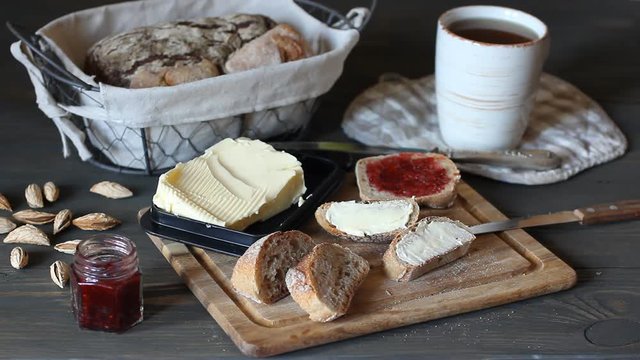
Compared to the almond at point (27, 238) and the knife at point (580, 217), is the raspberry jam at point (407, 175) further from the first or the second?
the almond at point (27, 238)

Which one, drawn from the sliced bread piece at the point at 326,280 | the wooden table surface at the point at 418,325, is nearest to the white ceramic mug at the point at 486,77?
the wooden table surface at the point at 418,325

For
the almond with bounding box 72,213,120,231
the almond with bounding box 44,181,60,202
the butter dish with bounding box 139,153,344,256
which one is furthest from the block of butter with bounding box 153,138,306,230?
the almond with bounding box 44,181,60,202

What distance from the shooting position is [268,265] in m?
1.43

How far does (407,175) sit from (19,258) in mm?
651

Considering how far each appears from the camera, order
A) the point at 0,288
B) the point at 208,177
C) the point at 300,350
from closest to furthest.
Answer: the point at 300,350 < the point at 0,288 < the point at 208,177

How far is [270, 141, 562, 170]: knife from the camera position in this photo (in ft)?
5.93

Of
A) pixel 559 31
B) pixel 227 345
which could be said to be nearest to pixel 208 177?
pixel 227 345

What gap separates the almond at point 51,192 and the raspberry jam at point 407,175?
1.76 feet

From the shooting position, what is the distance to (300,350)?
1.38 meters

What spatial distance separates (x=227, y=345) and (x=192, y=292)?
135 mm

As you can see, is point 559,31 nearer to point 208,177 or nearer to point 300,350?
point 208,177

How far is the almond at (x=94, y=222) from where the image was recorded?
1637mm

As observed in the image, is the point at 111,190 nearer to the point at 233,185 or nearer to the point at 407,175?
the point at 233,185

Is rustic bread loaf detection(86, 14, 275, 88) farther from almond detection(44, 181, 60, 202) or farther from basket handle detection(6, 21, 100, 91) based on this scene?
almond detection(44, 181, 60, 202)
